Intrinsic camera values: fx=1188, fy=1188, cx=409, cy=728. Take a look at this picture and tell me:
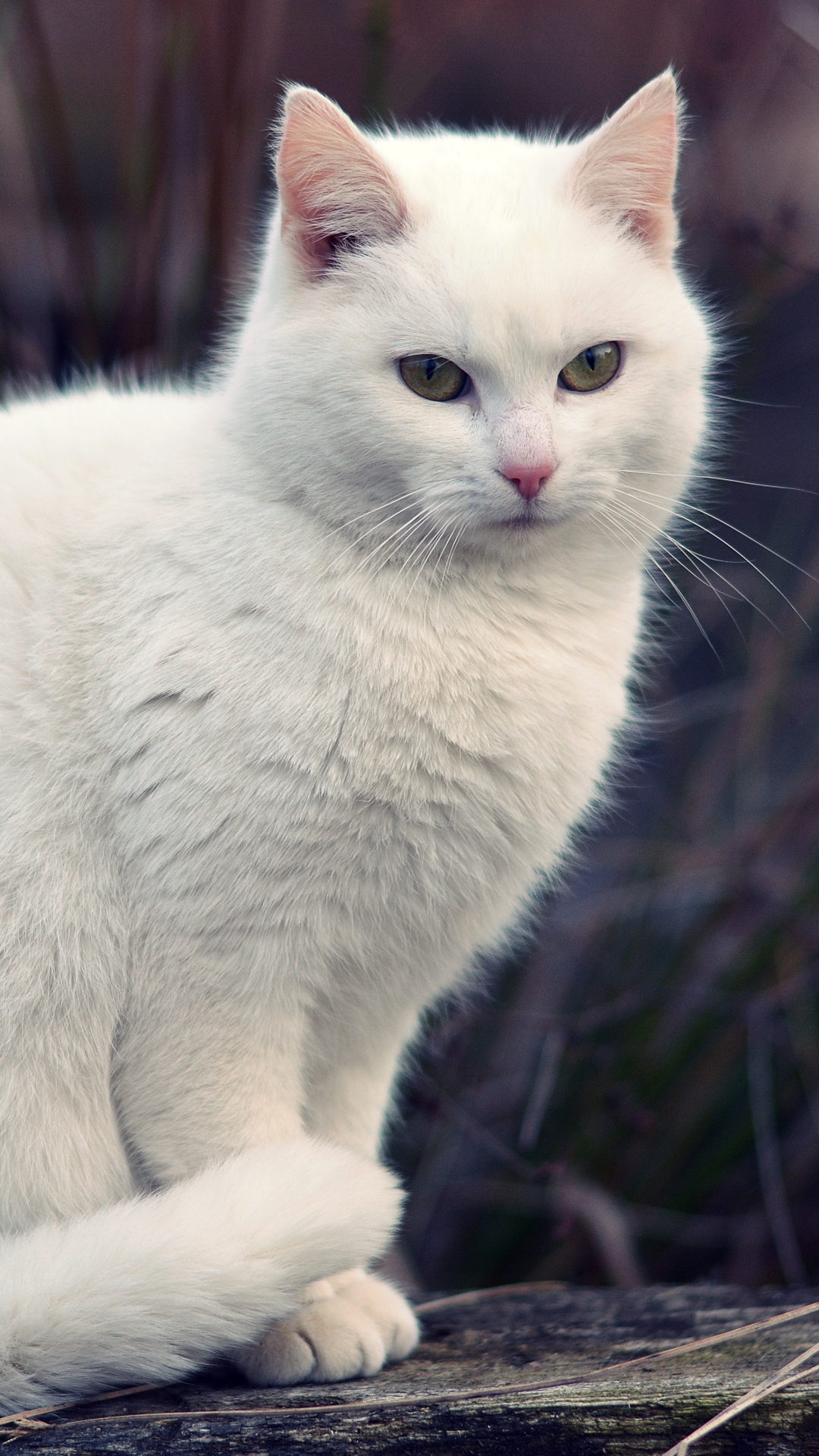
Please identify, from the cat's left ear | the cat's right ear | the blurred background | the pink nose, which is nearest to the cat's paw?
the blurred background

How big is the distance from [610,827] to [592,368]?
1291 millimetres

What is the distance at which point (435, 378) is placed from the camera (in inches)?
56.9

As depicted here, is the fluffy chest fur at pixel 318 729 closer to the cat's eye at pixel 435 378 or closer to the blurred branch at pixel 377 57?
the cat's eye at pixel 435 378

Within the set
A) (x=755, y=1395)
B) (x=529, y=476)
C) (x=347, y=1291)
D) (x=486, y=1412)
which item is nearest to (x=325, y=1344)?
(x=347, y=1291)

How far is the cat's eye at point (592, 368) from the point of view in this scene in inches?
57.8

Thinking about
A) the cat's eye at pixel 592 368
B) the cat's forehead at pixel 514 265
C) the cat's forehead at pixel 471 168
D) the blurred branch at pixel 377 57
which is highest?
the blurred branch at pixel 377 57

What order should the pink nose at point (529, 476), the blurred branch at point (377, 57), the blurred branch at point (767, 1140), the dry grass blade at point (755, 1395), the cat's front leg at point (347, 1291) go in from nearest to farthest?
the dry grass blade at point (755, 1395) < the pink nose at point (529, 476) < the cat's front leg at point (347, 1291) < the blurred branch at point (377, 57) < the blurred branch at point (767, 1140)

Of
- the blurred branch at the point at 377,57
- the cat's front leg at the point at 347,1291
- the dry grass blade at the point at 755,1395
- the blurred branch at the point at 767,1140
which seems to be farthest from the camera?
the blurred branch at the point at 767,1140

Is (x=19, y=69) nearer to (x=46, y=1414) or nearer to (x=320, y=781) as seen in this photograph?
(x=320, y=781)

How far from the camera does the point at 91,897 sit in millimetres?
1461

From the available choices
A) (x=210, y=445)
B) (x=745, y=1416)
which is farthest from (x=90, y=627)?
(x=745, y=1416)

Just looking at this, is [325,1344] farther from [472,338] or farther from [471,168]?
[471,168]

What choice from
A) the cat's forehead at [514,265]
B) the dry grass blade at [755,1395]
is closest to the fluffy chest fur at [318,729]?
the cat's forehead at [514,265]

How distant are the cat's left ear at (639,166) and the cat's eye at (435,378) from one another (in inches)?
12.3
